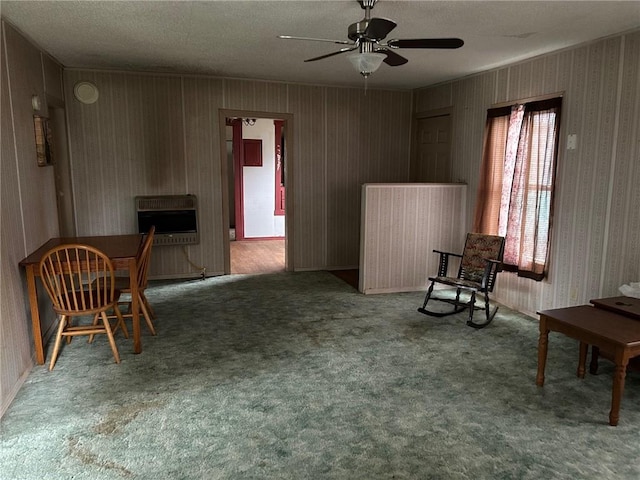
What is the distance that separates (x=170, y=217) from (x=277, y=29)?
2.82m

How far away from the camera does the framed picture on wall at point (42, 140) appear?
3.81 m

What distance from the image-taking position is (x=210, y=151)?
5.72 metres

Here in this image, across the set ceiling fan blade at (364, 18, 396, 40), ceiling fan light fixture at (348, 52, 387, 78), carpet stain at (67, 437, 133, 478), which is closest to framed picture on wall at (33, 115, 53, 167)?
carpet stain at (67, 437, 133, 478)

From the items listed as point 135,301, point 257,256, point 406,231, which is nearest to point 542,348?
point 406,231

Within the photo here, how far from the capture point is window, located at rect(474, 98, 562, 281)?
13.9 ft

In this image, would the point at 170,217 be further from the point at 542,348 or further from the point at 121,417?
the point at 542,348

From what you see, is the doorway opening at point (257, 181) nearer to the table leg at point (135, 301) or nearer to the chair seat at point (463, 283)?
the chair seat at point (463, 283)

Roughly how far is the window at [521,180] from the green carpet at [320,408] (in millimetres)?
777

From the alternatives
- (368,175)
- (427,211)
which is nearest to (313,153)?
(368,175)

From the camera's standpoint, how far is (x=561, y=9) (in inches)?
119

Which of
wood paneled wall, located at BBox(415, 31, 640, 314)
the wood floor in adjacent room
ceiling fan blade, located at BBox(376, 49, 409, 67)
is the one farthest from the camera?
the wood floor in adjacent room

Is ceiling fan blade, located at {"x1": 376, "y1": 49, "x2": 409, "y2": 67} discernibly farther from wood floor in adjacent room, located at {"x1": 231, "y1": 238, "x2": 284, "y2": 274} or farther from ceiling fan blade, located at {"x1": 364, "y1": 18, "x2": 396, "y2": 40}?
wood floor in adjacent room, located at {"x1": 231, "y1": 238, "x2": 284, "y2": 274}

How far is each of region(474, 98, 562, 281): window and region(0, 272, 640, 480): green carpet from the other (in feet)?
2.55

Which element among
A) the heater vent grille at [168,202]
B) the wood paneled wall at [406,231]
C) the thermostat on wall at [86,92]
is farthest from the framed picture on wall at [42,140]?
the wood paneled wall at [406,231]
